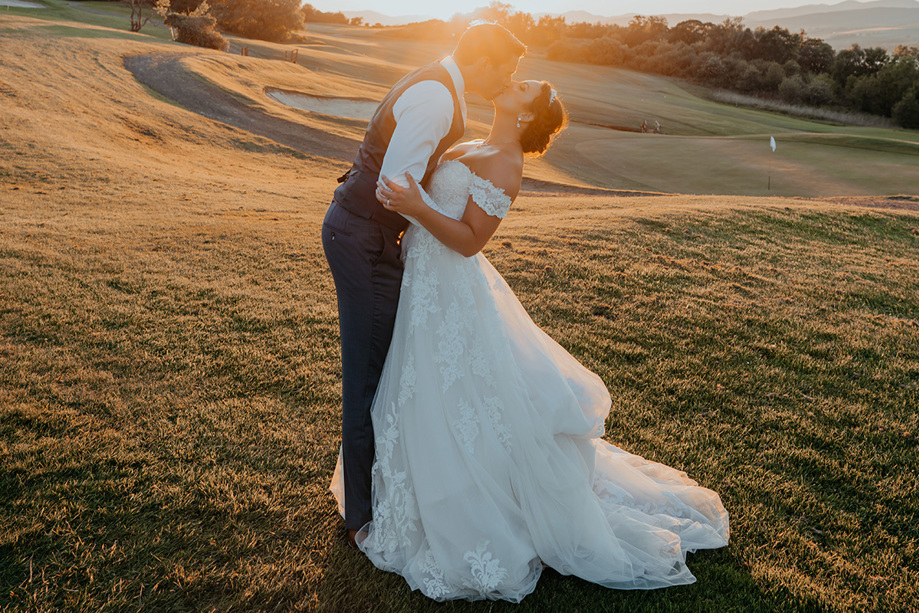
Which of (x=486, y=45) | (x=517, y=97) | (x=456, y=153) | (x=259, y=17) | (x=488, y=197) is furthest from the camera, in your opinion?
(x=259, y=17)

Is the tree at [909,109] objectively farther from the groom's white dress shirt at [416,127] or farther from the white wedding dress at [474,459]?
the groom's white dress shirt at [416,127]

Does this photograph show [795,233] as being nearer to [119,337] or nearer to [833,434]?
[833,434]

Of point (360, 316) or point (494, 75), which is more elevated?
point (494, 75)

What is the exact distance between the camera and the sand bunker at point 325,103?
26578 mm

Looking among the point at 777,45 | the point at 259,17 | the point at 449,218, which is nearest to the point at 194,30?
the point at 259,17

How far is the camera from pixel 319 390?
4.55 m

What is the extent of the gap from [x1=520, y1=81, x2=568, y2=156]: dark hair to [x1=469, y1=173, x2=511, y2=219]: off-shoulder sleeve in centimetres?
38

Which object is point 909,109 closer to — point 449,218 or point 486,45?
point 486,45

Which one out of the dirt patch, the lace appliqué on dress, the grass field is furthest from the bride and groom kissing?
the dirt patch

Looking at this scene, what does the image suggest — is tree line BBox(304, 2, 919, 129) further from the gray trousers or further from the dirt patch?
the gray trousers

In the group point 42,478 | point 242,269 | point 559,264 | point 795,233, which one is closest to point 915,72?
point 795,233

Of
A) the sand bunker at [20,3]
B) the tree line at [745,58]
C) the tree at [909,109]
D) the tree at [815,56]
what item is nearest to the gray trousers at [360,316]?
the tree line at [745,58]

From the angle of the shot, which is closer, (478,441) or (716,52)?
(478,441)

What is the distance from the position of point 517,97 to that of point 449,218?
2.43 ft
